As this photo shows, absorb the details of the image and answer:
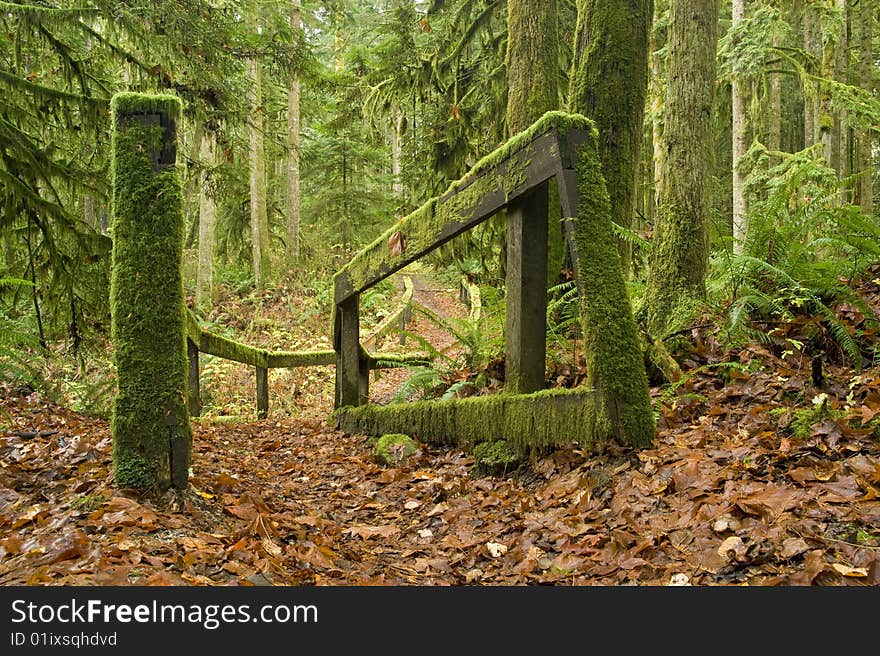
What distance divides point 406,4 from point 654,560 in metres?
9.43

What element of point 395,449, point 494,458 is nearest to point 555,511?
point 494,458

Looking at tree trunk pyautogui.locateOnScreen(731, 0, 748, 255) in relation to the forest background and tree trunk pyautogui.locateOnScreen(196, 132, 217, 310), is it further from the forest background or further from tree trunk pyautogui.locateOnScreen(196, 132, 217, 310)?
tree trunk pyautogui.locateOnScreen(196, 132, 217, 310)

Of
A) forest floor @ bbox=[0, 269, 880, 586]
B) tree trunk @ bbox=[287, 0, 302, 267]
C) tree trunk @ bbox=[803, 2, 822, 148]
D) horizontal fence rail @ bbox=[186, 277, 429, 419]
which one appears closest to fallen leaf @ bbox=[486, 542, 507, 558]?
forest floor @ bbox=[0, 269, 880, 586]

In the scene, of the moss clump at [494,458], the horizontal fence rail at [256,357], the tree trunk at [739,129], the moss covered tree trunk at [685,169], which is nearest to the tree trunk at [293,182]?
the horizontal fence rail at [256,357]

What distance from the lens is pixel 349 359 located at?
6.68 metres

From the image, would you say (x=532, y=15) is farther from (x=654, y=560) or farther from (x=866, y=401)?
(x=654, y=560)

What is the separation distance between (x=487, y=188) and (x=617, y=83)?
2.28m

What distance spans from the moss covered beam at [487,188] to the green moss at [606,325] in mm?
150

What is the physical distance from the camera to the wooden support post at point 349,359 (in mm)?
6504

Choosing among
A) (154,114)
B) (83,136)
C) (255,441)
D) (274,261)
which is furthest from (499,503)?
(274,261)

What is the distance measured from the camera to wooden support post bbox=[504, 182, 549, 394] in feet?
12.6

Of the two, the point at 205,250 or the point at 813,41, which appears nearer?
the point at 813,41

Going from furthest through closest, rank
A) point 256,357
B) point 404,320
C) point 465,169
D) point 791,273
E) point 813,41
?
1. point 404,320
2. point 813,41
3. point 465,169
4. point 256,357
5. point 791,273

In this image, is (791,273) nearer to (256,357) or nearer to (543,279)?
(543,279)
